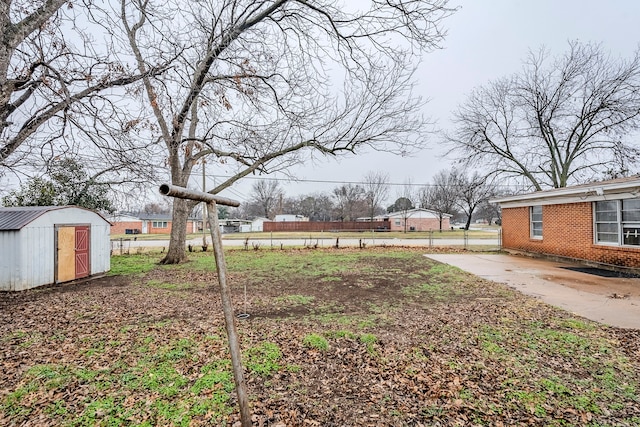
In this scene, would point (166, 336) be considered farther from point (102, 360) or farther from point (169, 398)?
point (169, 398)

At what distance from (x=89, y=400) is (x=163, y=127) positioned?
695 centimetres

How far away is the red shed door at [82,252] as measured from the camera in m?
8.70

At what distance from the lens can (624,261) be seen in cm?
898

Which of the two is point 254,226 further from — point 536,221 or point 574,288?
point 574,288

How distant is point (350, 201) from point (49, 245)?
48309 millimetres

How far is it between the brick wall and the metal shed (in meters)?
16.2

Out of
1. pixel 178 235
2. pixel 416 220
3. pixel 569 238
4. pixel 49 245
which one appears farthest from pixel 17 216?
pixel 416 220

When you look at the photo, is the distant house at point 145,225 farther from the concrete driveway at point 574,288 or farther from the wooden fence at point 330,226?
the concrete driveway at point 574,288

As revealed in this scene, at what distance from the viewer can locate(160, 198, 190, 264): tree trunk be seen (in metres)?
12.0

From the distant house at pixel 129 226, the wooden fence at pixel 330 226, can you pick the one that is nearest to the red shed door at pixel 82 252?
the wooden fence at pixel 330 226

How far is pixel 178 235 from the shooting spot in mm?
12336

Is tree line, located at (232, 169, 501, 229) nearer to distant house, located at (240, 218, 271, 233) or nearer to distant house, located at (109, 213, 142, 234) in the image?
distant house, located at (240, 218, 271, 233)

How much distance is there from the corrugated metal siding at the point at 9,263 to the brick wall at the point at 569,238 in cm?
1659

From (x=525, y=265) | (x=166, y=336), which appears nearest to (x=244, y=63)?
(x=166, y=336)
